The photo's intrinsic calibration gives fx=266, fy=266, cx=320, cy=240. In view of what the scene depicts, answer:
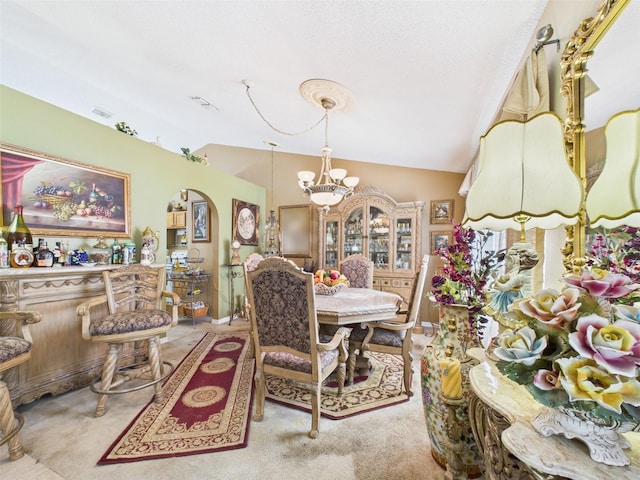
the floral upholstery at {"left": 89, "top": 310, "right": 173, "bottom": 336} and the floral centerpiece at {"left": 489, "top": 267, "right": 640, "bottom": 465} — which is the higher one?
the floral centerpiece at {"left": 489, "top": 267, "right": 640, "bottom": 465}

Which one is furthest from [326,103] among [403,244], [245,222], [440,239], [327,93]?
[245,222]

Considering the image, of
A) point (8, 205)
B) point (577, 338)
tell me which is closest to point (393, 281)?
point (577, 338)

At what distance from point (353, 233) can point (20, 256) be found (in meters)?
3.66

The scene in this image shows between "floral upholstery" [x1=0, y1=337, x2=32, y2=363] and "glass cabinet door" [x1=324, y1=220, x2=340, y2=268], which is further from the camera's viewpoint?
"glass cabinet door" [x1=324, y1=220, x2=340, y2=268]

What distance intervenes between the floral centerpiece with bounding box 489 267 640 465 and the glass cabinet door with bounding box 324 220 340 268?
150 inches

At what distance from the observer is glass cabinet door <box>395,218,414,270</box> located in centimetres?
398

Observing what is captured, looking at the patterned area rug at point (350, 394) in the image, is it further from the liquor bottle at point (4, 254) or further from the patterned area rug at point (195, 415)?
the liquor bottle at point (4, 254)

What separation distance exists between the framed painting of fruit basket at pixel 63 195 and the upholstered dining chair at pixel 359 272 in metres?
2.58

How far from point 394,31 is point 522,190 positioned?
126cm

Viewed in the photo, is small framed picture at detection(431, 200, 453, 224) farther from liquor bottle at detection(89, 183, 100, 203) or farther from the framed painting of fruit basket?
liquor bottle at detection(89, 183, 100, 203)

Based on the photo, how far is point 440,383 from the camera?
1339 millimetres

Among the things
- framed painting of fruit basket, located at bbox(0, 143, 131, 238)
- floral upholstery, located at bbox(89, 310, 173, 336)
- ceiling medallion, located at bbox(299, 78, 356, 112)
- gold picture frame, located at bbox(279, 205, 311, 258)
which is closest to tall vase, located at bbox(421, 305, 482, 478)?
ceiling medallion, located at bbox(299, 78, 356, 112)

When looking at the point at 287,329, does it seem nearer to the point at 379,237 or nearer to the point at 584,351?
the point at 584,351

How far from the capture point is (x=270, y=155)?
507 cm
